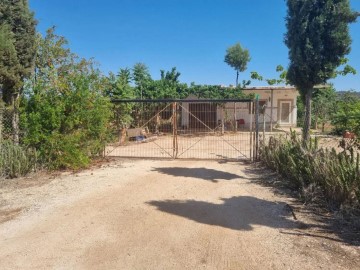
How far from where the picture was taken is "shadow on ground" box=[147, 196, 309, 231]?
17.9ft

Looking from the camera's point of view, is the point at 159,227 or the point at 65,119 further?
the point at 65,119

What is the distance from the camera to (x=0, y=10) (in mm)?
8961

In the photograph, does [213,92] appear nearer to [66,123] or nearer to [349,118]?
[66,123]

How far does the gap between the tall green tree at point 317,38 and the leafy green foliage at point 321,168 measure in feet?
2.13

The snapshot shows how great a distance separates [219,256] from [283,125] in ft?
83.6

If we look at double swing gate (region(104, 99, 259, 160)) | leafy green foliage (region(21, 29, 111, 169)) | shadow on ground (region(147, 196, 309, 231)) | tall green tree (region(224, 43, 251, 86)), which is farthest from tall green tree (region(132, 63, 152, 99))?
tall green tree (region(224, 43, 251, 86))

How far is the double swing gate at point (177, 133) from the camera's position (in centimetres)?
1408

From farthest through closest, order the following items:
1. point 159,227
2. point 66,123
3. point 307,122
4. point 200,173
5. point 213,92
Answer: point 213,92 < point 66,123 < point 200,173 < point 307,122 < point 159,227

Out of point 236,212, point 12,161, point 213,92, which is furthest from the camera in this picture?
point 213,92

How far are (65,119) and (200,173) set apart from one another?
4543 millimetres

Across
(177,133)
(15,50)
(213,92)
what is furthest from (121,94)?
(15,50)

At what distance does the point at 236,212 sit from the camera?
607 cm

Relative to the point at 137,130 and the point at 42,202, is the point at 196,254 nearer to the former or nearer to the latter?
the point at 42,202

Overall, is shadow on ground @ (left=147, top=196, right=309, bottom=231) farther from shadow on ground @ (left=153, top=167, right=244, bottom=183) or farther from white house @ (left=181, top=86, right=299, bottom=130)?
white house @ (left=181, top=86, right=299, bottom=130)
